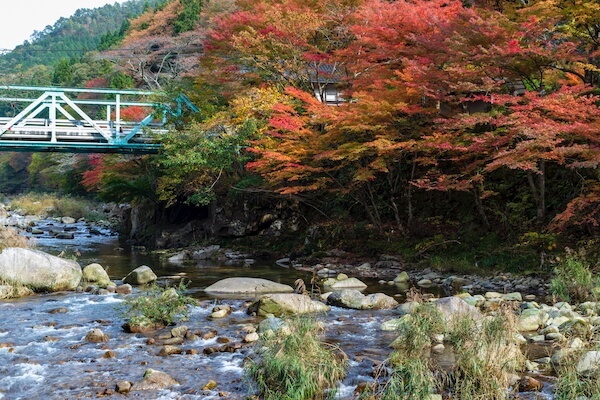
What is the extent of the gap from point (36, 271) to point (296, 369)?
8019 millimetres

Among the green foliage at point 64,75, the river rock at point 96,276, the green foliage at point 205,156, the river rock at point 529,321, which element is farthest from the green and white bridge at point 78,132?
the green foliage at point 64,75

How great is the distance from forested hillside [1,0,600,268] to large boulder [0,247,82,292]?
632 centimetres

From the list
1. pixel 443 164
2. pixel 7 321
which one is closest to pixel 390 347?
pixel 7 321

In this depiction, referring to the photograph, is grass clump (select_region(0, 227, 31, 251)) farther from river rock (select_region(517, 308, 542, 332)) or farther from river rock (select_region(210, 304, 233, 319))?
river rock (select_region(517, 308, 542, 332))

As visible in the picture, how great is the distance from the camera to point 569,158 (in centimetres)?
1371

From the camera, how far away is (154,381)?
6.90 m

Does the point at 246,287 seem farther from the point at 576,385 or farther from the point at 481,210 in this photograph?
the point at 576,385

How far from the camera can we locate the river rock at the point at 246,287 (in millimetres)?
13023

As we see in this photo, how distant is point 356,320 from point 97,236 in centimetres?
2258

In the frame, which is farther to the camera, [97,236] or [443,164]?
[97,236]

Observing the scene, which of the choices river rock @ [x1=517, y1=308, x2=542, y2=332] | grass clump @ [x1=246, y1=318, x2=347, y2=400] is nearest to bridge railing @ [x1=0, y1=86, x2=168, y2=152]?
river rock @ [x1=517, y1=308, x2=542, y2=332]

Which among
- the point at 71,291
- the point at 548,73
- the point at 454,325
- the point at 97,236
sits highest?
the point at 548,73

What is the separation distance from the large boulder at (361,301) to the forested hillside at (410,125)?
3.91m

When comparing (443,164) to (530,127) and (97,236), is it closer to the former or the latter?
(530,127)
